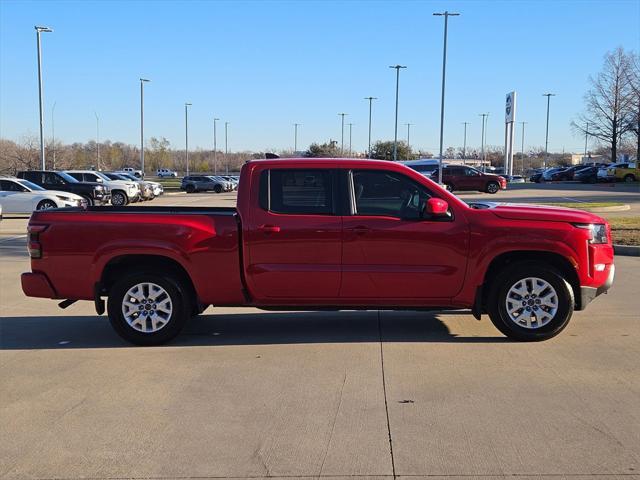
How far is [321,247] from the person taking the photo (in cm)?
640

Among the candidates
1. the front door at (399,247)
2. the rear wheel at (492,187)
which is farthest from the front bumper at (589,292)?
the rear wheel at (492,187)

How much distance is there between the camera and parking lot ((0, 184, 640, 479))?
155 inches

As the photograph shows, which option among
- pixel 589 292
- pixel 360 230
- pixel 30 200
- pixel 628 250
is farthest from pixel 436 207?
pixel 30 200

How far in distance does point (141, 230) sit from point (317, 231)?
1.76 m

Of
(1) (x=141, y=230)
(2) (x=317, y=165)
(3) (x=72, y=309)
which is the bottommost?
(3) (x=72, y=309)

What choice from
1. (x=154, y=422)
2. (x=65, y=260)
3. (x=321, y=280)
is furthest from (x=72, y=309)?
(x=154, y=422)

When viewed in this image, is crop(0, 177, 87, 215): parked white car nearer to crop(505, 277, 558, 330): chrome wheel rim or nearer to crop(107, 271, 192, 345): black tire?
crop(107, 271, 192, 345): black tire

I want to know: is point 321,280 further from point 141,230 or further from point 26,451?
point 26,451

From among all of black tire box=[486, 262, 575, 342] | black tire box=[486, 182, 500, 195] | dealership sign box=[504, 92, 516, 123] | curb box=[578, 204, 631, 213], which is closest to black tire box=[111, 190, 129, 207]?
curb box=[578, 204, 631, 213]

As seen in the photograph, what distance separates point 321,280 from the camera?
6.44 metres

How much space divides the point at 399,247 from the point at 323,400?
1950 mm

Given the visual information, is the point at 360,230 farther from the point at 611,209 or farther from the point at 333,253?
the point at 611,209

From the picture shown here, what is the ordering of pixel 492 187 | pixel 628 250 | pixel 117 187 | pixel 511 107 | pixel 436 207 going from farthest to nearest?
pixel 511 107 < pixel 492 187 < pixel 117 187 < pixel 628 250 < pixel 436 207

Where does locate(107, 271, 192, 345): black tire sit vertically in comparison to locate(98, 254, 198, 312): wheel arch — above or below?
below
